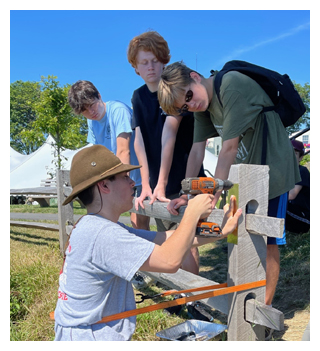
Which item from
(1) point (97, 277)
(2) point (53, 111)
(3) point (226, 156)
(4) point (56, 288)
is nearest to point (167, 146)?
(3) point (226, 156)

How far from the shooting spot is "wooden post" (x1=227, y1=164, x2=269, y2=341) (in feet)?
6.76

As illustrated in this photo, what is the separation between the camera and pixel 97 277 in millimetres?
1768

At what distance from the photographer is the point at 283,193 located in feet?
8.06

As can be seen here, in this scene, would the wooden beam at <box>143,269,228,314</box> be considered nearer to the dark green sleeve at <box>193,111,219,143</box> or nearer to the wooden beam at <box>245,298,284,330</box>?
the wooden beam at <box>245,298,284,330</box>

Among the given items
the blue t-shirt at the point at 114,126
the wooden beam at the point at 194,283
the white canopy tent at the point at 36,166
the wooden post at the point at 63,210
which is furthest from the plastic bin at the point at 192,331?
the white canopy tent at the point at 36,166

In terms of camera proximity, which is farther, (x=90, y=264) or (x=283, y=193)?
(x=283, y=193)

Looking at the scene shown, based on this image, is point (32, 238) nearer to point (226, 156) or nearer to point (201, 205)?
point (226, 156)

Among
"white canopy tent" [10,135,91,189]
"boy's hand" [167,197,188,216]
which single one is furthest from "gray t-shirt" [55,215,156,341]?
"white canopy tent" [10,135,91,189]

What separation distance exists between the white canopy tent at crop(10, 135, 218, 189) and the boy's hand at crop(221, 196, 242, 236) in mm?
18159

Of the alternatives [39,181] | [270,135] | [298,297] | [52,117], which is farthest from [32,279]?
[39,181]

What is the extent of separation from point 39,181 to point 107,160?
781 inches

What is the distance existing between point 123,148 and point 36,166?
18892 mm

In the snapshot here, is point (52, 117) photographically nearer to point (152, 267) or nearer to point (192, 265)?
point (192, 265)

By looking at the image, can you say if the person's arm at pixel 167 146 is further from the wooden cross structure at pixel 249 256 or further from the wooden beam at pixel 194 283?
the wooden cross structure at pixel 249 256
